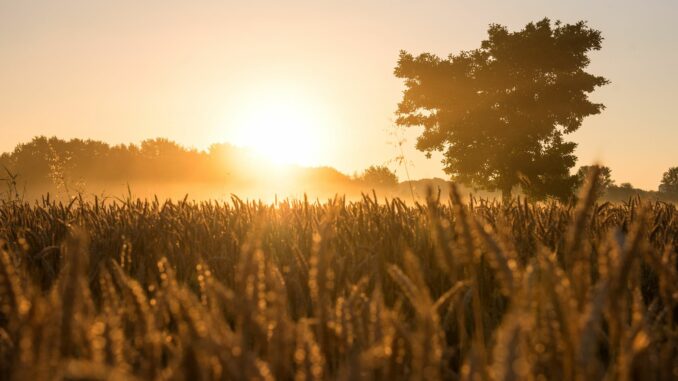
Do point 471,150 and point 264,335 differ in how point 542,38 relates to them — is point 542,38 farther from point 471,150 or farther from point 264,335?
point 264,335

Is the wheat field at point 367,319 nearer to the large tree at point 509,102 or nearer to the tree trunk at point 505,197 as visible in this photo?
the tree trunk at point 505,197

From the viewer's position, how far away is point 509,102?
1334 inches

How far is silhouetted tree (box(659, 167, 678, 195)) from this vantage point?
119m

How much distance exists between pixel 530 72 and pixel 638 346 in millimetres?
35754

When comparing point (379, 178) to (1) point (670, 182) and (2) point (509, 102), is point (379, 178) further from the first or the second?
(1) point (670, 182)

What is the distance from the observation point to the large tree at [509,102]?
32812 mm

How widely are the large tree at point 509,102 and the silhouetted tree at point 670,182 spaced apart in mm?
99727

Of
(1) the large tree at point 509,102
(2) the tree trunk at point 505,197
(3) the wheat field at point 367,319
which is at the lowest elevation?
(3) the wheat field at point 367,319

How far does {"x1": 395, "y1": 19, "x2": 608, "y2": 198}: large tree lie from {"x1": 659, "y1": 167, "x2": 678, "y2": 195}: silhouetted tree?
99727 millimetres

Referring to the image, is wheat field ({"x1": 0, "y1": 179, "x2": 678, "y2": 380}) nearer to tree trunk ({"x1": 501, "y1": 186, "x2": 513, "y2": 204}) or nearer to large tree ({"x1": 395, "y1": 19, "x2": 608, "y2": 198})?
tree trunk ({"x1": 501, "y1": 186, "x2": 513, "y2": 204})

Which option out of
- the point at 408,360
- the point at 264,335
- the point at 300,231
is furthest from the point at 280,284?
the point at 300,231

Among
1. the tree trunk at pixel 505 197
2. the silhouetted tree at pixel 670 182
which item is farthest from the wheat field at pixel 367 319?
the silhouetted tree at pixel 670 182

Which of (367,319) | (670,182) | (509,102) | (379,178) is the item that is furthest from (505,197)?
(670,182)

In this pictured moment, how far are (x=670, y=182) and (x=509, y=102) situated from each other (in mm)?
109186
